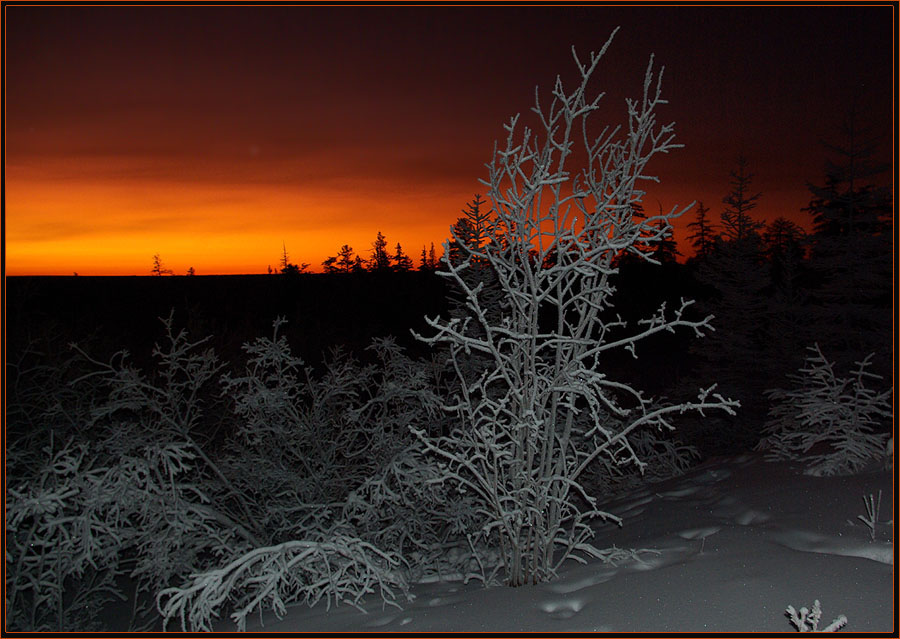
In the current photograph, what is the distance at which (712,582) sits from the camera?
11.9 feet

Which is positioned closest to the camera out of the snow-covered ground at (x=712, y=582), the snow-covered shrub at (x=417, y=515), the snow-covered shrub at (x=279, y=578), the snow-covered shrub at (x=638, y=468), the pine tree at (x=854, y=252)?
the snow-covered ground at (x=712, y=582)

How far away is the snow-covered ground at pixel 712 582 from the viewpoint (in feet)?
10.9

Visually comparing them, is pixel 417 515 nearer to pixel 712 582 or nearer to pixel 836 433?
pixel 712 582

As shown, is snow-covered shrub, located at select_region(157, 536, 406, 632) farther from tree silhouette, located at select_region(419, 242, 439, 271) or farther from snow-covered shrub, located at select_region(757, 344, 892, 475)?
tree silhouette, located at select_region(419, 242, 439, 271)

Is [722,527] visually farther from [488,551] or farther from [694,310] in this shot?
[694,310]

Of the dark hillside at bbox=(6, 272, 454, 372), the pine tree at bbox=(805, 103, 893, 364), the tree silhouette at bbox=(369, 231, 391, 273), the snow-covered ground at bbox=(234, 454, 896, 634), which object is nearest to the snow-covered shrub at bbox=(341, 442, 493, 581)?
the snow-covered ground at bbox=(234, 454, 896, 634)

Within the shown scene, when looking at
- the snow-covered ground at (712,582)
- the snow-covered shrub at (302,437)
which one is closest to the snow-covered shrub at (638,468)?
the snow-covered shrub at (302,437)

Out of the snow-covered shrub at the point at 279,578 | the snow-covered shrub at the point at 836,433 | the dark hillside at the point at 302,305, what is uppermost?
the dark hillside at the point at 302,305

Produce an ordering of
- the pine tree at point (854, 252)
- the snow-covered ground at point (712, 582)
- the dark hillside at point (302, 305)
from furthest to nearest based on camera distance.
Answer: the dark hillside at point (302, 305) → the pine tree at point (854, 252) → the snow-covered ground at point (712, 582)

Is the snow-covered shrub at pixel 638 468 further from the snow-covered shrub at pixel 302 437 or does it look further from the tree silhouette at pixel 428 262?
the tree silhouette at pixel 428 262

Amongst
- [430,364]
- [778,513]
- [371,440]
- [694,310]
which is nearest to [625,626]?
[778,513]

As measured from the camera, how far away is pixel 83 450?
555 cm

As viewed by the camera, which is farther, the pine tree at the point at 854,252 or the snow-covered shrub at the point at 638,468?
the pine tree at the point at 854,252

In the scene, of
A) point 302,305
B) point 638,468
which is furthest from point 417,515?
point 302,305
